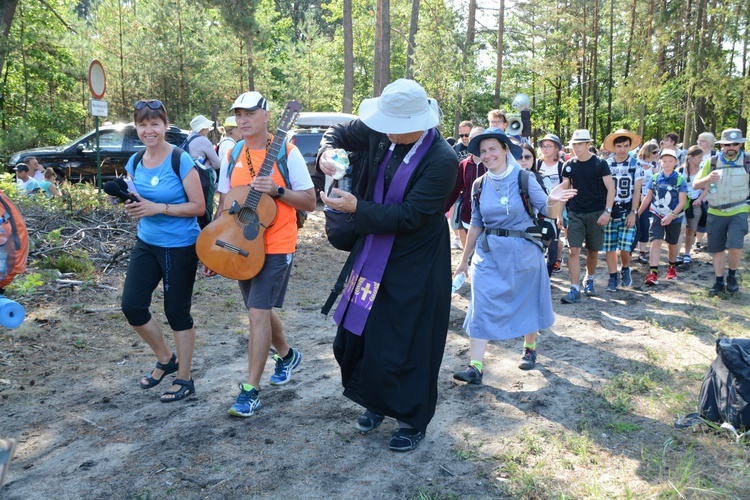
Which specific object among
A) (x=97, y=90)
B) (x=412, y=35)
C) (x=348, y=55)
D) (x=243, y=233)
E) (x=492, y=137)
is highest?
(x=412, y=35)

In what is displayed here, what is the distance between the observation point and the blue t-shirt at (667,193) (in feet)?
29.4

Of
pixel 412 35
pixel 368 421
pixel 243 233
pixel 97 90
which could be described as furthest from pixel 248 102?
pixel 412 35

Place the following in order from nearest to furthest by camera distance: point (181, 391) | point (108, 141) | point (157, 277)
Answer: point (157, 277) → point (181, 391) → point (108, 141)

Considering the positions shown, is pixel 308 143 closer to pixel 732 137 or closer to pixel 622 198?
pixel 622 198

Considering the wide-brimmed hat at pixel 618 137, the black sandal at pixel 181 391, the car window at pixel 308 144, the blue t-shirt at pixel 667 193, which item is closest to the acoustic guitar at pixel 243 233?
the black sandal at pixel 181 391

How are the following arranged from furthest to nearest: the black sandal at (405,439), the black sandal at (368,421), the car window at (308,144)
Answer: the car window at (308,144) → the black sandal at (368,421) → the black sandal at (405,439)

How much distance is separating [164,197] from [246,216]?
61 centimetres

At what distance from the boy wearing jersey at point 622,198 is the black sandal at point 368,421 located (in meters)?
5.17

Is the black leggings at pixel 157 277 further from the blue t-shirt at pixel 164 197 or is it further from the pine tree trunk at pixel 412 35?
the pine tree trunk at pixel 412 35

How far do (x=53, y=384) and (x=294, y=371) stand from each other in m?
1.87

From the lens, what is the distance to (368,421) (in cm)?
394

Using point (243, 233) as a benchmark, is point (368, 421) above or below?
below

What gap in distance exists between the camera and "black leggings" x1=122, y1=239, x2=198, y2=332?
167 inches

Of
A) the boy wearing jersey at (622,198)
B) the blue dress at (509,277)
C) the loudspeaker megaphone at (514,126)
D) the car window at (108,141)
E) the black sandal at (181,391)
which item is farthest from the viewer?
the car window at (108,141)
